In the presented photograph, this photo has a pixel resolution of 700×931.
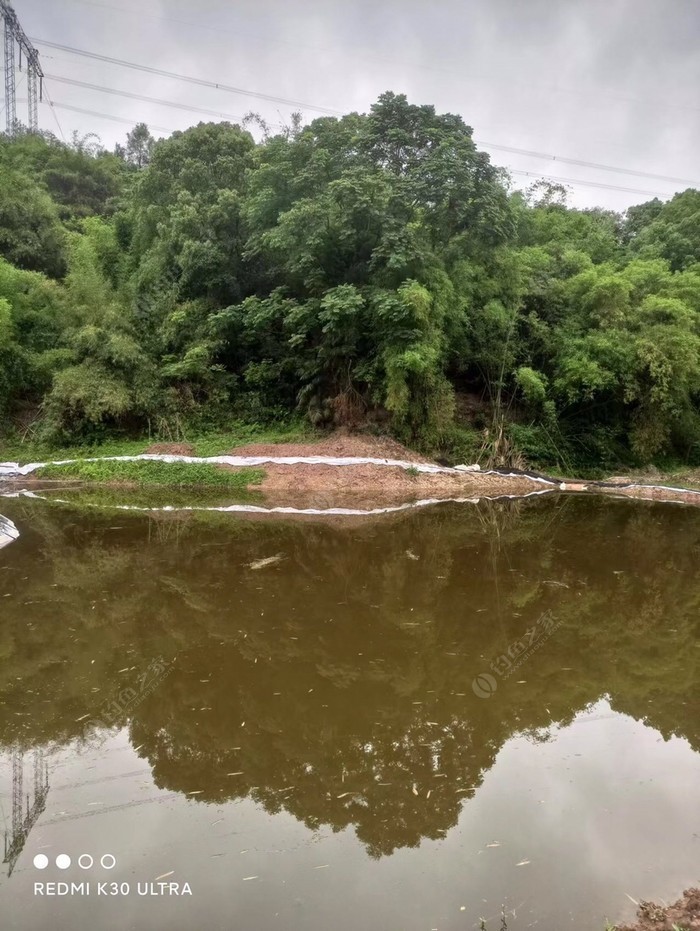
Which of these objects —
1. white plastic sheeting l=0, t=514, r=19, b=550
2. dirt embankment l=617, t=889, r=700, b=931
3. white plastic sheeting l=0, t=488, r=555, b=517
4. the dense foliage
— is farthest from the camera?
the dense foliage

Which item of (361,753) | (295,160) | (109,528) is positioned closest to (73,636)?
(361,753)

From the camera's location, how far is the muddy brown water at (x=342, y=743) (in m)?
3.29

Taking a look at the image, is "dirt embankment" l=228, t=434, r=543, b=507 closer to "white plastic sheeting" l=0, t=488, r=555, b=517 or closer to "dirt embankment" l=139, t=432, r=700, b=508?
"dirt embankment" l=139, t=432, r=700, b=508

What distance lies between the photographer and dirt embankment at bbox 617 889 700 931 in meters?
2.97

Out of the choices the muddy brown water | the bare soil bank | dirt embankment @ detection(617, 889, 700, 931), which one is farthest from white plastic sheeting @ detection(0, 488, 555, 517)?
dirt embankment @ detection(617, 889, 700, 931)

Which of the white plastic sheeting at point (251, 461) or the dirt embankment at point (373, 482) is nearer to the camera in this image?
the dirt embankment at point (373, 482)

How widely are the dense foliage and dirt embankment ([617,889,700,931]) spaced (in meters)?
11.4

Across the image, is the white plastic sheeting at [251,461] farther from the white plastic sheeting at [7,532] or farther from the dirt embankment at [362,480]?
the white plastic sheeting at [7,532]

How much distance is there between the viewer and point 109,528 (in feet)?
34.6

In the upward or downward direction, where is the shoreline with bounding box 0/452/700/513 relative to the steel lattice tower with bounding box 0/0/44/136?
downward

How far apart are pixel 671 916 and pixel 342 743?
2251 mm

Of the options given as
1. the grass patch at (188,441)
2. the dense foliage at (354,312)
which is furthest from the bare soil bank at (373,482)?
the dense foliage at (354,312)

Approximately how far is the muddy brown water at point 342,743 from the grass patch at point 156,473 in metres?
5.48

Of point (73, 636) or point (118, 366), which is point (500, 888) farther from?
point (118, 366)
